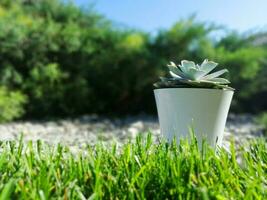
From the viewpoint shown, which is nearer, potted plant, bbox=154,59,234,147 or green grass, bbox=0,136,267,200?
green grass, bbox=0,136,267,200

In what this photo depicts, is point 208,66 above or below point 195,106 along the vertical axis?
above

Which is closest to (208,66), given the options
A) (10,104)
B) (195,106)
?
(195,106)

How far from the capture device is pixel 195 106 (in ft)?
6.04

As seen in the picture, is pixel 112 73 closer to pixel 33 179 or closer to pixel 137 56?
pixel 137 56

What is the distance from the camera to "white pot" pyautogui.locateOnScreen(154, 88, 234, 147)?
183cm

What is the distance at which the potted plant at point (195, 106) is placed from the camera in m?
1.84

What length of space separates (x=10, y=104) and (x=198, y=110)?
512cm

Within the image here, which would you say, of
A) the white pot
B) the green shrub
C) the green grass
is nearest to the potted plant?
the white pot

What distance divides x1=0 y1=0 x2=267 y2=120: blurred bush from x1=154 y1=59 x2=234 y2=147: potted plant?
16.8 feet

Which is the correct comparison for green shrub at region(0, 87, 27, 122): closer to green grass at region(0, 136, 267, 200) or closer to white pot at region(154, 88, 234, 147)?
white pot at region(154, 88, 234, 147)

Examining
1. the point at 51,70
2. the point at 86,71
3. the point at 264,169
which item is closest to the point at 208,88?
the point at 264,169

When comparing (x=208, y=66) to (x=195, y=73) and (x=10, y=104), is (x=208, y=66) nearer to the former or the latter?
(x=195, y=73)

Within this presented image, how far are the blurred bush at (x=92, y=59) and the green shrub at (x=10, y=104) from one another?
125 mm

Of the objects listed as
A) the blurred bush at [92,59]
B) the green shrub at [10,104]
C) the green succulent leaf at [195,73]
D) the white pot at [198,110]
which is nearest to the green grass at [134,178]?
the white pot at [198,110]
